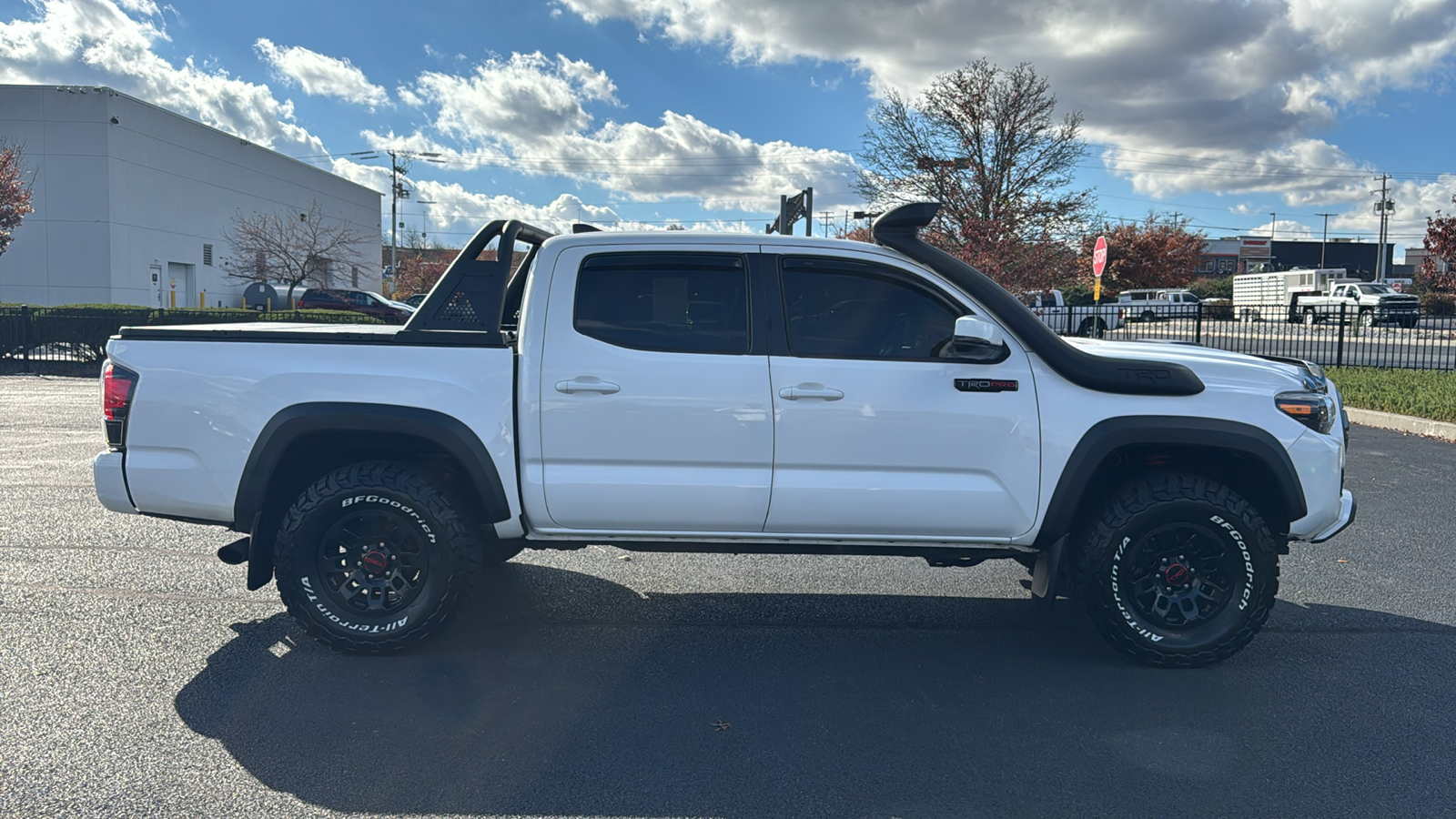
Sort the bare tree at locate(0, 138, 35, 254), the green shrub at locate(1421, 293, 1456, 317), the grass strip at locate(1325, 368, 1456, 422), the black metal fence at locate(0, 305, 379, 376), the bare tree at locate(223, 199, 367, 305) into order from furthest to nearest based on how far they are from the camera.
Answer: the green shrub at locate(1421, 293, 1456, 317)
the bare tree at locate(223, 199, 367, 305)
the bare tree at locate(0, 138, 35, 254)
the black metal fence at locate(0, 305, 379, 376)
the grass strip at locate(1325, 368, 1456, 422)

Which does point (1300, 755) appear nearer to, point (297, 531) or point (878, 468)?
point (878, 468)

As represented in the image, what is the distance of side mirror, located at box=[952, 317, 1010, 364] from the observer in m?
4.12

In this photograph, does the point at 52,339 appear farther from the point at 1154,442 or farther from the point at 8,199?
the point at 1154,442

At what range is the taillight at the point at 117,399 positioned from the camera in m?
4.43

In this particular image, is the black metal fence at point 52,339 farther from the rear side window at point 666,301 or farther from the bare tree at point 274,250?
the bare tree at point 274,250

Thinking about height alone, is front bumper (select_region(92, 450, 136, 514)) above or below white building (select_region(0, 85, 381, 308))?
below

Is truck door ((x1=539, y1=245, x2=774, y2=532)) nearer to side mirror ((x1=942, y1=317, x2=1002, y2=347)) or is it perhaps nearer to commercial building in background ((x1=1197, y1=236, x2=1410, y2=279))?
side mirror ((x1=942, y1=317, x2=1002, y2=347))

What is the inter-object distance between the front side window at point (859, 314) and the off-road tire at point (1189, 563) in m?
1.08

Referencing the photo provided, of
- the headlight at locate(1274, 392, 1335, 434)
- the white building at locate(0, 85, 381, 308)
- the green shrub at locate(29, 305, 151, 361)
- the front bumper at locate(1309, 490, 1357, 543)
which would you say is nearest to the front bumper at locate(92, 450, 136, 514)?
the headlight at locate(1274, 392, 1335, 434)

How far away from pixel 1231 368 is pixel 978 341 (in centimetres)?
124

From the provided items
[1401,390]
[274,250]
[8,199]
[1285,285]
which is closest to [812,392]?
[1401,390]

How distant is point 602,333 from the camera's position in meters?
4.42

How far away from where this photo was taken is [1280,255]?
10394 centimetres

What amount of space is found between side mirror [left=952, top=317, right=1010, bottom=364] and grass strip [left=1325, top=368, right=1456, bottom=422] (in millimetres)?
10508
